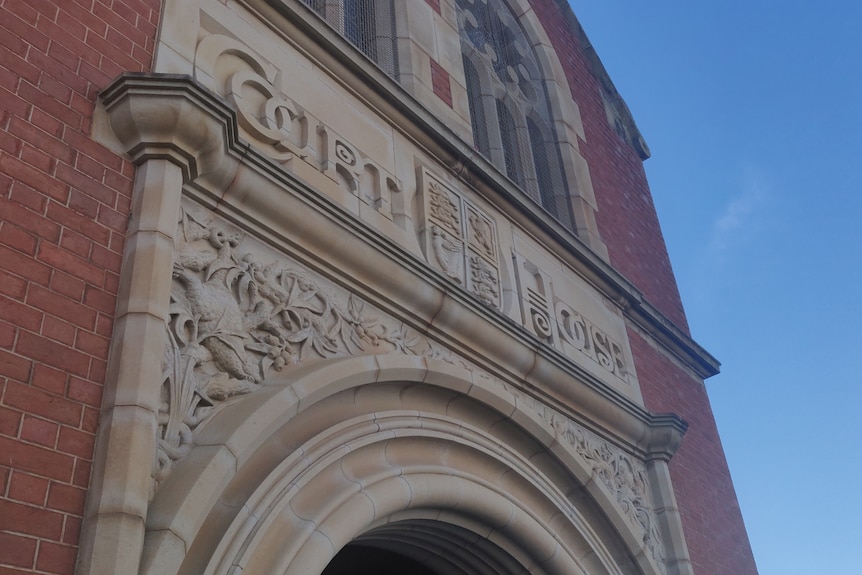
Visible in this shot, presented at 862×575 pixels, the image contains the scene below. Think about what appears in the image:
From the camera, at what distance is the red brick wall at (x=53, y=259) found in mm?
2453

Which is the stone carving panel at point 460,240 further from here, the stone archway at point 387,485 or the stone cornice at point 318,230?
the stone archway at point 387,485

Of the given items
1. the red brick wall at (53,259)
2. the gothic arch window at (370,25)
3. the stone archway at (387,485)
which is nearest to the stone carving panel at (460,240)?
the stone archway at (387,485)

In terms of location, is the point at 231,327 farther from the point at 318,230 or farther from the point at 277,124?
the point at 277,124

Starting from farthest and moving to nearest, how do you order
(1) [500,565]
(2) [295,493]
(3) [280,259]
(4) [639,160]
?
(4) [639,160]
(1) [500,565]
(3) [280,259]
(2) [295,493]

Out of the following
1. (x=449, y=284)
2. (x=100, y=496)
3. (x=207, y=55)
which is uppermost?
(x=207, y=55)

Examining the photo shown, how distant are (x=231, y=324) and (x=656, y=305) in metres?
5.40

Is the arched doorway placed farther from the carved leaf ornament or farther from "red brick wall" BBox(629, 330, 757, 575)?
"red brick wall" BBox(629, 330, 757, 575)

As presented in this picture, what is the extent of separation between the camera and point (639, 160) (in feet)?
31.2

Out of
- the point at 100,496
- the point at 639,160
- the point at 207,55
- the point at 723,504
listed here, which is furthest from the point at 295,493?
the point at 639,160

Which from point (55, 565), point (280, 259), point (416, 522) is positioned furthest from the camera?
point (416, 522)

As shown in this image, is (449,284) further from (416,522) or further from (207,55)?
(207,55)

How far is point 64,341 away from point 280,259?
117 cm

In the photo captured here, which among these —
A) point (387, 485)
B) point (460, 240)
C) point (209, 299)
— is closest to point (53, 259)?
point (209, 299)

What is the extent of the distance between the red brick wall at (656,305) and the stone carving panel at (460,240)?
210 cm
